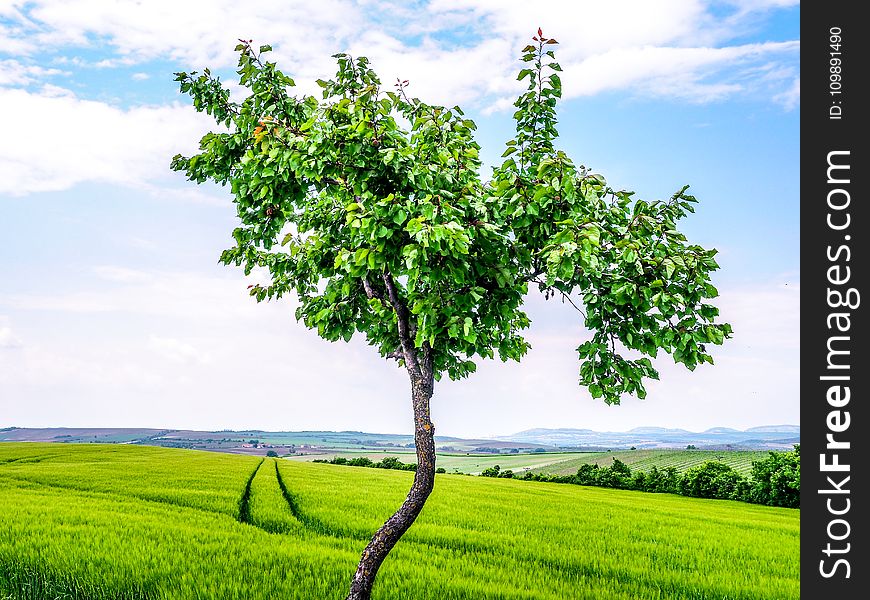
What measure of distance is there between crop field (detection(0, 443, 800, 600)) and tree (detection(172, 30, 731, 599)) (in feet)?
12.0

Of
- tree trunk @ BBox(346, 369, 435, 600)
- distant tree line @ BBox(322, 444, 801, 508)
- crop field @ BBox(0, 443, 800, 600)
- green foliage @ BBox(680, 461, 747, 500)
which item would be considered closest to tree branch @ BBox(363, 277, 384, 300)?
tree trunk @ BBox(346, 369, 435, 600)

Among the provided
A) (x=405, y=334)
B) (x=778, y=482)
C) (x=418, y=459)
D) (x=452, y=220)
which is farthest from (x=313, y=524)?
(x=778, y=482)

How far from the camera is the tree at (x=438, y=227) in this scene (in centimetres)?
585

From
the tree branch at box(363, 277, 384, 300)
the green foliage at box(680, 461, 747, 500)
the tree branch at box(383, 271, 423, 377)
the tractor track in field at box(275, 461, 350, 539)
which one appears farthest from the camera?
the green foliage at box(680, 461, 747, 500)

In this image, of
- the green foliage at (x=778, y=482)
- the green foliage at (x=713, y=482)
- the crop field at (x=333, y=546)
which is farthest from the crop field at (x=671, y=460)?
the crop field at (x=333, y=546)

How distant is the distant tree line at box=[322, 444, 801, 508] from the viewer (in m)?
33.0

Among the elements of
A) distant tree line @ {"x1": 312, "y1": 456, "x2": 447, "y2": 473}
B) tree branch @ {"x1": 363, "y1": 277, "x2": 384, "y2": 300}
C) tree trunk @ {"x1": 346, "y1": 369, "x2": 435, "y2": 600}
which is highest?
tree branch @ {"x1": 363, "y1": 277, "x2": 384, "y2": 300}

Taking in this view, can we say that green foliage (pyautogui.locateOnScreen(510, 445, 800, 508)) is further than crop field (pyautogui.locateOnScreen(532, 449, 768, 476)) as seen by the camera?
No

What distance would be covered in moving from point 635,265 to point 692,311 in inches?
30.6

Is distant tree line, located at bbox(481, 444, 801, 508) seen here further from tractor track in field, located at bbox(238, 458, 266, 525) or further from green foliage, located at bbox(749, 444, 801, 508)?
tractor track in field, located at bbox(238, 458, 266, 525)

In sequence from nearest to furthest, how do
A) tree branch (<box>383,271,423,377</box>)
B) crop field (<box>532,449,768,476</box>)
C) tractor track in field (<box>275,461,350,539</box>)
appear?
tree branch (<box>383,271,423,377</box>), tractor track in field (<box>275,461,350,539</box>), crop field (<box>532,449,768,476</box>)

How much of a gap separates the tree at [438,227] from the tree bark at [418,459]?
0.02m
